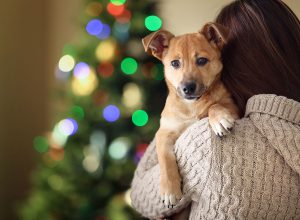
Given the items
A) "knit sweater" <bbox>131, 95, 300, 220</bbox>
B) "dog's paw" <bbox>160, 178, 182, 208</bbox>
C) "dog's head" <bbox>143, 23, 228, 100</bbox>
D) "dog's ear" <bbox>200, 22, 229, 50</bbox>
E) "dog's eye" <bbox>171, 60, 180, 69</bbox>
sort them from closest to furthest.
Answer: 1. "knit sweater" <bbox>131, 95, 300, 220</bbox>
2. "dog's paw" <bbox>160, 178, 182, 208</bbox>
3. "dog's ear" <bbox>200, 22, 229, 50</bbox>
4. "dog's head" <bbox>143, 23, 228, 100</bbox>
5. "dog's eye" <bbox>171, 60, 180, 69</bbox>

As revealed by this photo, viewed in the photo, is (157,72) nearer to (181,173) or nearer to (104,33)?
(104,33)

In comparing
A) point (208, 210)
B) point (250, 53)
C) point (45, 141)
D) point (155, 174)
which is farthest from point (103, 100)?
point (208, 210)

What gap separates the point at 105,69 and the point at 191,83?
1.10 m

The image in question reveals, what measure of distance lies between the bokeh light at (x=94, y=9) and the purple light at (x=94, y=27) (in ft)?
0.16

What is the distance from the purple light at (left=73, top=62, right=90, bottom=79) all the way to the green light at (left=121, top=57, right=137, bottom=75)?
0.23 m

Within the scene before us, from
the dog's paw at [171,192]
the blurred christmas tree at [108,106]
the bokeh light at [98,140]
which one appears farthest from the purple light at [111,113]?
the dog's paw at [171,192]

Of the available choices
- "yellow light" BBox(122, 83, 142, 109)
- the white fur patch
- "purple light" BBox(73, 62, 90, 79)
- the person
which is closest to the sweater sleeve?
the person

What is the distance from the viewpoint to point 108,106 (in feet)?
8.16

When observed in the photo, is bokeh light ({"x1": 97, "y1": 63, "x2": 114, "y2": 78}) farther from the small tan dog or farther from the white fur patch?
the white fur patch

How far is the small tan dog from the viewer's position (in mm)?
1449

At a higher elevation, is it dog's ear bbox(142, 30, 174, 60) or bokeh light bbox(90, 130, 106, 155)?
dog's ear bbox(142, 30, 174, 60)

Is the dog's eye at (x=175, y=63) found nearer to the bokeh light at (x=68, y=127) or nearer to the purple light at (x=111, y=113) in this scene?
the purple light at (x=111, y=113)

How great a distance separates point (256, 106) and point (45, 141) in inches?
84.0

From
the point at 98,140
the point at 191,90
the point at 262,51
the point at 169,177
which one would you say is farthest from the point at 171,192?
the point at 98,140
